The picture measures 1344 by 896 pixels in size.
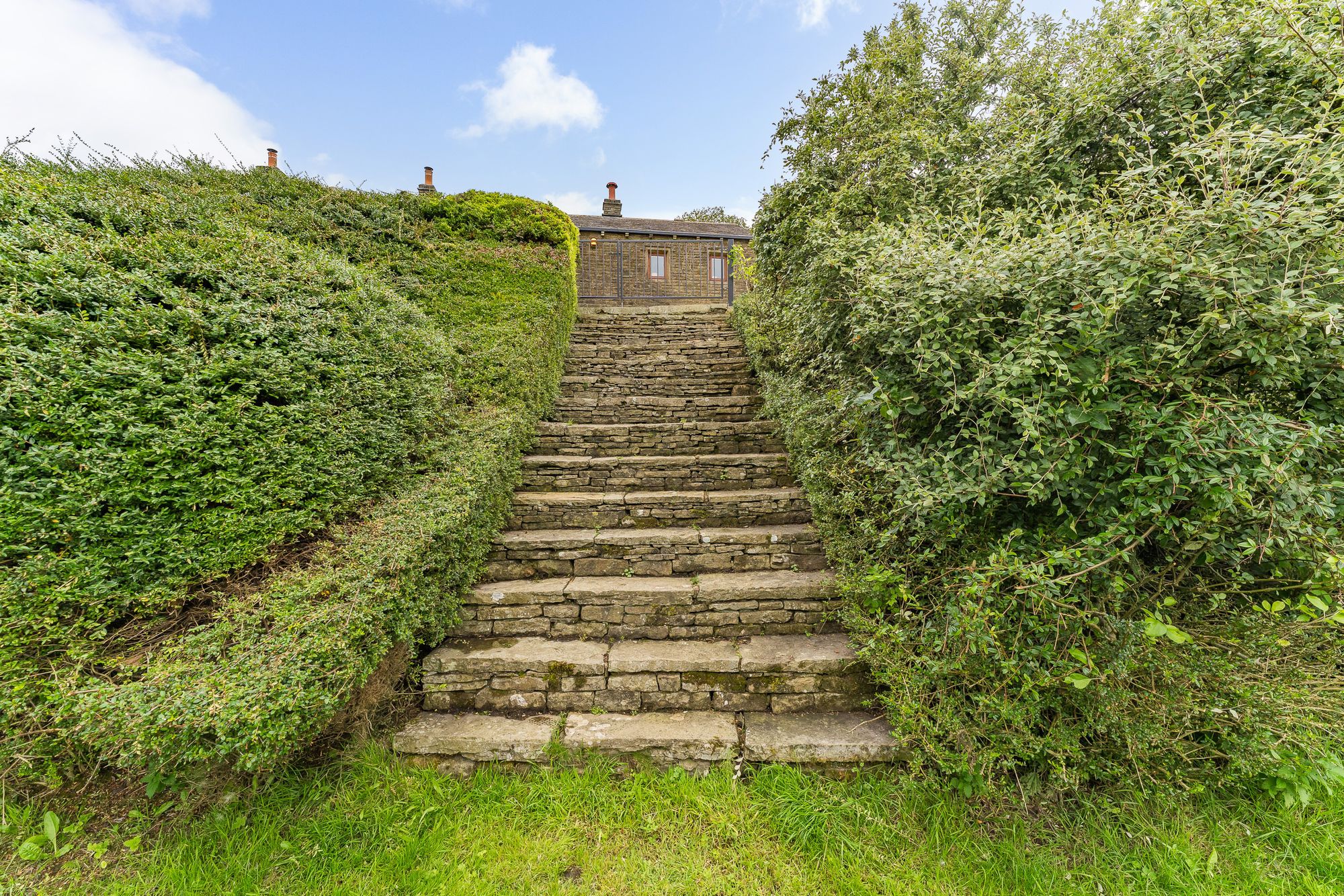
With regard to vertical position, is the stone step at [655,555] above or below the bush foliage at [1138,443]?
below

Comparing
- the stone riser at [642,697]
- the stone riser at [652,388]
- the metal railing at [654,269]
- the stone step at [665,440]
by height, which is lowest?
the stone riser at [642,697]

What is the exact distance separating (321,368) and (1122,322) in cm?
424

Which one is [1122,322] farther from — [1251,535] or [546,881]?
[546,881]

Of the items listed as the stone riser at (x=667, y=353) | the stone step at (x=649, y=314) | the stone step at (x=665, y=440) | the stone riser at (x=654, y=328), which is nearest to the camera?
the stone step at (x=665, y=440)

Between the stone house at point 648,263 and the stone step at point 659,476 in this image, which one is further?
the stone house at point 648,263

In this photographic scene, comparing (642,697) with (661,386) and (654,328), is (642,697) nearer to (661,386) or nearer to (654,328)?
(661,386)

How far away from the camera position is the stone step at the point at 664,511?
3732 mm

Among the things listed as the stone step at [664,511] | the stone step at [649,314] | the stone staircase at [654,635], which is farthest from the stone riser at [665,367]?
the stone step at [664,511]

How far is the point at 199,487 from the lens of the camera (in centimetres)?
212

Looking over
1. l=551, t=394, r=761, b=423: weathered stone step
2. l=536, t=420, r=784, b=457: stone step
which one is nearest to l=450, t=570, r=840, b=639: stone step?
l=536, t=420, r=784, b=457: stone step

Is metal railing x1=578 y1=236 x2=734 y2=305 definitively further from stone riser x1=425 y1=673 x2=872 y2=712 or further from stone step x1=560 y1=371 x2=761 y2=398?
stone riser x1=425 y1=673 x2=872 y2=712

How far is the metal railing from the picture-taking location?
13.9 metres

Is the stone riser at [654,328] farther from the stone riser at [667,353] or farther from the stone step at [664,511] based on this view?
the stone step at [664,511]

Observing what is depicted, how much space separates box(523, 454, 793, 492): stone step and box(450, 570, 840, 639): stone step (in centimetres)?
124
